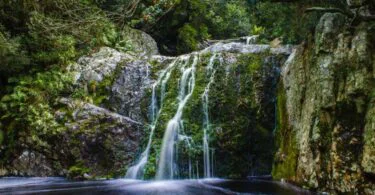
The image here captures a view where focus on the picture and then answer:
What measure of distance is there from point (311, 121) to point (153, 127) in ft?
14.9

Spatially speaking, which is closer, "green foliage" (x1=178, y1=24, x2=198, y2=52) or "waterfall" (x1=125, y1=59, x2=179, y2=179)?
"waterfall" (x1=125, y1=59, x2=179, y2=179)

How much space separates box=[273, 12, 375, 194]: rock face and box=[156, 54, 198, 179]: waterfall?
8.61 feet

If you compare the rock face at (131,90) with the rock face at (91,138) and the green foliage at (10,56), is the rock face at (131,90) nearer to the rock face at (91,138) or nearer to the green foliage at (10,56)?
the rock face at (91,138)

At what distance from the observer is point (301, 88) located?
27.8 feet

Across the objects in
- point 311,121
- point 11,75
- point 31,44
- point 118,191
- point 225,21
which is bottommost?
point 118,191

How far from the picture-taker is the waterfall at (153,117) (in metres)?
9.92

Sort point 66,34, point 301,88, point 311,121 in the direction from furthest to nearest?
point 66,34, point 301,88, point 311,121

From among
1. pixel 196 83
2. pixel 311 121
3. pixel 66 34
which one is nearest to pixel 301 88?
pixel 311 121

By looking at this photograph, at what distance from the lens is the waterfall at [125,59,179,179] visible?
9.92m

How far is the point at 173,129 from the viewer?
34.0 feet

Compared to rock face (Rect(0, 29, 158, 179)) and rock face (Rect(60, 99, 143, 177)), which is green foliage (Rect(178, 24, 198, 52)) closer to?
rock face (Rect(0, 29, 158, 179))

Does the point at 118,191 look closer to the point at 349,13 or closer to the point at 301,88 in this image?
the point at 301,88

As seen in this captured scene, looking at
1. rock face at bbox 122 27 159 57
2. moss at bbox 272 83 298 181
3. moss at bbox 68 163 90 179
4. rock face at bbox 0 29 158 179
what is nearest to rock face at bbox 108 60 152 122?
rock face at bbox 0 29 158 179

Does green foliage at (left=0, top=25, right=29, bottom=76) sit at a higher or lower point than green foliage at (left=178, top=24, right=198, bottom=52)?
lower
